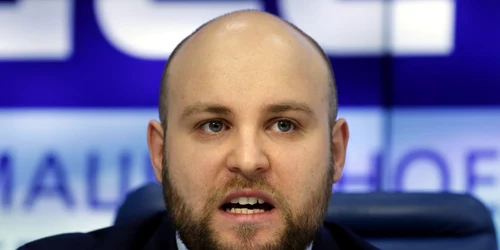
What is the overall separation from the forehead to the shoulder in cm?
25

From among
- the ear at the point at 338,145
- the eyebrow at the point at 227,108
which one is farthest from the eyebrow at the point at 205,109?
the ear at the point at 338,145

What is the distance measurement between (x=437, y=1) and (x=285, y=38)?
1665mm

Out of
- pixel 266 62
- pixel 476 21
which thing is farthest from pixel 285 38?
pixel 476 21

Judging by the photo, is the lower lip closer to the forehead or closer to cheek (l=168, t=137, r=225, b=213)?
cheek (l=168, t=137, r=225, b=213)

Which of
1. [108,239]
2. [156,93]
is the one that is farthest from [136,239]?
[156,93]

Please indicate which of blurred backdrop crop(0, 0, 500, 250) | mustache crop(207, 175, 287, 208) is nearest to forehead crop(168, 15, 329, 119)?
mustache crop(207, 175, 287, 208)

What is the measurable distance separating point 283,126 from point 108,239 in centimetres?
39

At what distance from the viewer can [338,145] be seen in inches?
45.2

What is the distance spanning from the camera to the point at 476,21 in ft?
8.35

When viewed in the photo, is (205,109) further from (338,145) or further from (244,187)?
(338,145)

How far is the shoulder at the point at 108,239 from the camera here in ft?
3.79

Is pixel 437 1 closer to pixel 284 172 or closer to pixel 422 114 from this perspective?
pixel 422 114

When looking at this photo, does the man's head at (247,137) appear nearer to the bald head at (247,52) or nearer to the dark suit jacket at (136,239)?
the bald head at (247,52)

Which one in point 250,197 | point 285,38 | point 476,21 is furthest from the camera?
point 476,21
